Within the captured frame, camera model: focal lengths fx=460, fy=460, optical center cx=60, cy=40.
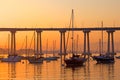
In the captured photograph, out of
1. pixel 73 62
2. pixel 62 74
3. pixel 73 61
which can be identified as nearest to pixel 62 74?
pixel 62 74

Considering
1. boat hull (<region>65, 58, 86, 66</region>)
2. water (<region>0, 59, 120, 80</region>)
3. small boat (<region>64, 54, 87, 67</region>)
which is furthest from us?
boat hull (<region>65, 58, 86, 66</region>)

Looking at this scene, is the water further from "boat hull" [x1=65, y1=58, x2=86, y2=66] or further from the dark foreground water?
"boat hull" [x1=65, y1=58, x2=86, y2=66]

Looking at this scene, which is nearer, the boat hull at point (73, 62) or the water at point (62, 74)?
the water at point (62, 74)

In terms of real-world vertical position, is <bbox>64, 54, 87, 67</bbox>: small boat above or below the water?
above

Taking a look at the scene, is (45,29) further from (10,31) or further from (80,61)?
(80,61)

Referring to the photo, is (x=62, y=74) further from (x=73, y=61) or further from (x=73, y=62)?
(x=73, y=62)

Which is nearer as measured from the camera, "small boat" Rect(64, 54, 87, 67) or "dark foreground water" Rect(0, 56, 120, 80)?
"dark foreground water" Rect(0, 56, 120, 80)

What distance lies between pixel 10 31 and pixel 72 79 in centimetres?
8942

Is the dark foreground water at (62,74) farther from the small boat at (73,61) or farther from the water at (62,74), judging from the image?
the small boat at (73,61)

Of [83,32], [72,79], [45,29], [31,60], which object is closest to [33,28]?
[45,29]

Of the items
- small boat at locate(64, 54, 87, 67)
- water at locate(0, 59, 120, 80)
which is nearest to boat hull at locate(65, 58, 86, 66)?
small boat at locate(64, 54, 87, 67)

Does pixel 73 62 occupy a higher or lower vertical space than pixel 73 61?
lower

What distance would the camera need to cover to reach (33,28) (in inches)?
5522

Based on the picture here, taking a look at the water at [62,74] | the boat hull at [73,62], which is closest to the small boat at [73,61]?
the boat hull at [73,62]
